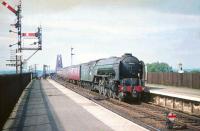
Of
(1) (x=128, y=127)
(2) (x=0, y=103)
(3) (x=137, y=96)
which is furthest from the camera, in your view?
(3) (x=137, y=96)

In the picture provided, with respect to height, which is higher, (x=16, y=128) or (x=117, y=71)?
(x=117, y=71)

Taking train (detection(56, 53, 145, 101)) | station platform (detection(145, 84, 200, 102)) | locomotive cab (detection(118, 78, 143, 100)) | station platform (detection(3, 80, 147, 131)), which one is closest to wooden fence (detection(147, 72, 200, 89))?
station platform (detection(145, 84, 200, 102))

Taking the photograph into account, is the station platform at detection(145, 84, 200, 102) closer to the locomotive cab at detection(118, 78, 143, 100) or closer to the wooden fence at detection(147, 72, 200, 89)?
the locomotive cab at detection(118, 78, 143, 100)

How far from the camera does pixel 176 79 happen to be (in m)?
38.1

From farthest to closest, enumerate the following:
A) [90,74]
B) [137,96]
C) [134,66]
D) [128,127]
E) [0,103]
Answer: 1. [90,74]
2. [134,66]
3. [137,96]
4. [128,127]
5. [0,103]

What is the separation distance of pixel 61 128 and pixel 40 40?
2899 cm

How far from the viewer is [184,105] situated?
20.4m

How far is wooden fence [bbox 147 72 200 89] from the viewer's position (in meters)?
33.3

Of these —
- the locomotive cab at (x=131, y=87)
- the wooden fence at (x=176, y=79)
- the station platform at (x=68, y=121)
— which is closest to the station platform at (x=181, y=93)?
the locomotive cab at (x=131, y=87)

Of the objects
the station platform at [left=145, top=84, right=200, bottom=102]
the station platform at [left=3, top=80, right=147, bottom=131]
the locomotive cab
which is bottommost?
the station platform at [left=3, top=80, right=147, bottom=131]

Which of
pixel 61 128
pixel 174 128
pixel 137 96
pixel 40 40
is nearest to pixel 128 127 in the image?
pixel 174 128

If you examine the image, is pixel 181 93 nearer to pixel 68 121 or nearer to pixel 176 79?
pixel 68 121

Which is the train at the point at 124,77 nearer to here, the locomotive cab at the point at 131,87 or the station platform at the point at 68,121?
the locomotive cab at the point at 131,87

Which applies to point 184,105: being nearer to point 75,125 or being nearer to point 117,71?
point 117,71
